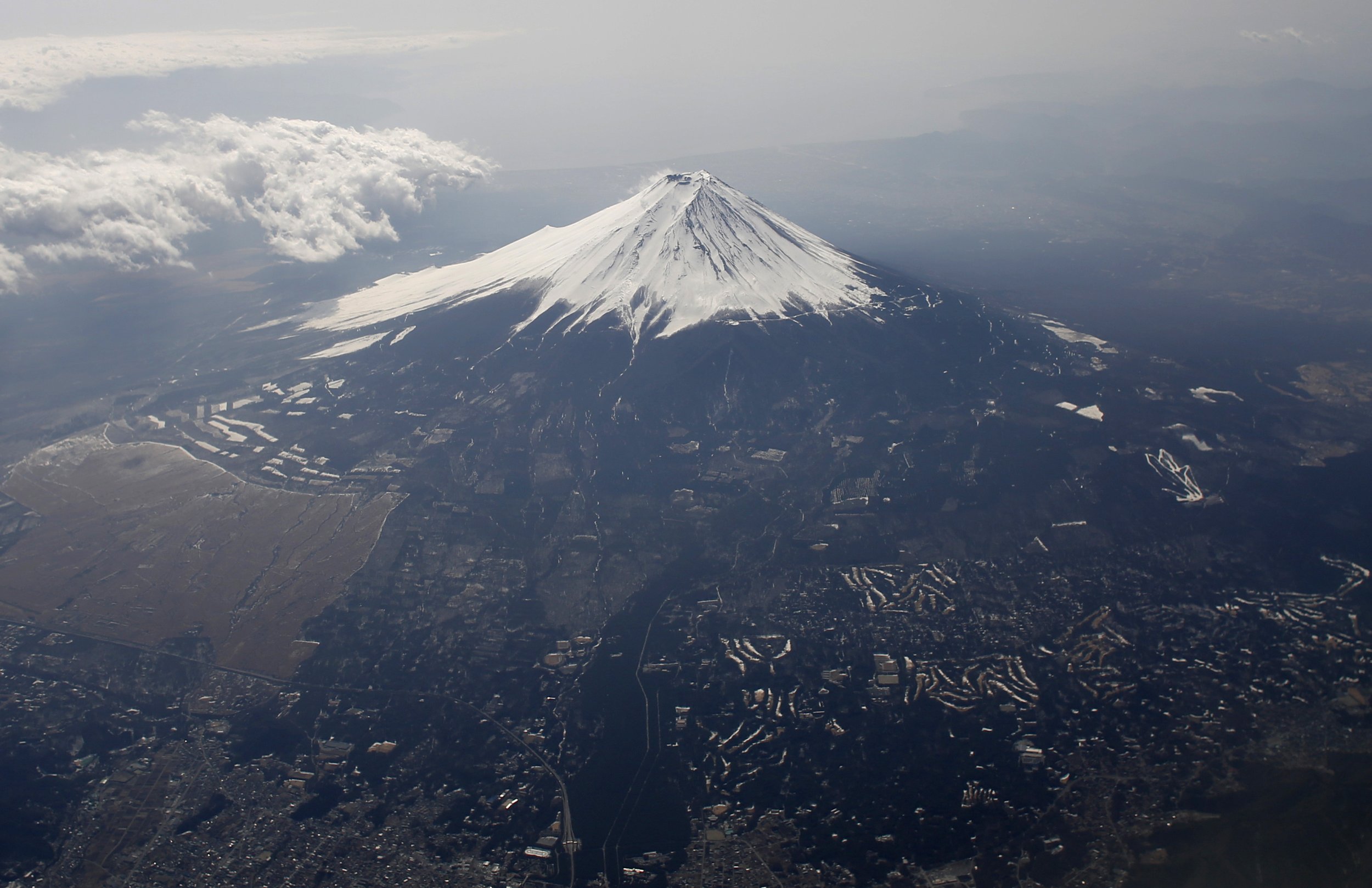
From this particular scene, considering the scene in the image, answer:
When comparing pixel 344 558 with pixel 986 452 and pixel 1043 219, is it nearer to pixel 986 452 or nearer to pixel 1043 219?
pixel 986 452

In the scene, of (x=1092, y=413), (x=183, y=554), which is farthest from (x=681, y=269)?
(x=183, y=554)

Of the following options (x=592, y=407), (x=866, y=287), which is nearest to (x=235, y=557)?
(x=592, y=407)

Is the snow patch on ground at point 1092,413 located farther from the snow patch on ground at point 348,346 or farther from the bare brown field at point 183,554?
the snow patch on ground at point 348,346

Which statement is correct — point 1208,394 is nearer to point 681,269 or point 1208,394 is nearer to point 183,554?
point 681,269

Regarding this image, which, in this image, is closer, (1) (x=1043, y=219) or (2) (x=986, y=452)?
(2) (x=986, y=452)

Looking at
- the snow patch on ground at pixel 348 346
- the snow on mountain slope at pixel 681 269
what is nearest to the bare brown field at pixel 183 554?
the snow patch on ground at pixel 348 346

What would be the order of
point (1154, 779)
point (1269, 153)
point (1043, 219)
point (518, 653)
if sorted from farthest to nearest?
point (1269, 153), point (1043, 219), point (518, 653), point (1154, 779)
